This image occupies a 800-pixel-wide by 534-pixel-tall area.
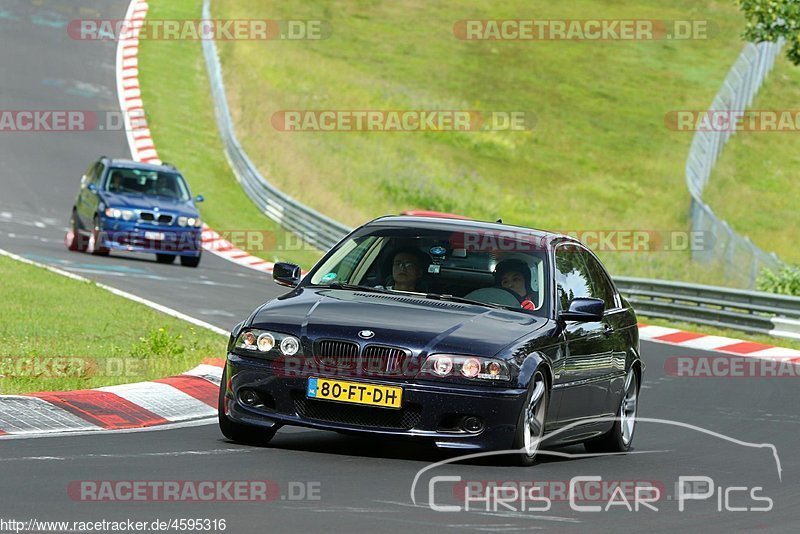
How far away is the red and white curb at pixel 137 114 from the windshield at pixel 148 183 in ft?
7.59

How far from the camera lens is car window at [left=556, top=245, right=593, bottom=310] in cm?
1071

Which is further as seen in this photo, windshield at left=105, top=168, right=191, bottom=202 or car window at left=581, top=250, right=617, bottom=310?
windshield at left=105, top=168, right=191, bottom=202

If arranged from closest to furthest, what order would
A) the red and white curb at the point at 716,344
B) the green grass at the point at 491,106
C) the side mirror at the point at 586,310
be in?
the side mirror at the point at 586,310
the red and white curb at the point at 716,344
the green grass at the point at 491,106

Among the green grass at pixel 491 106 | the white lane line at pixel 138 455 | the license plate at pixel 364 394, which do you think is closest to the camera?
the white lane line at pixel 138 455

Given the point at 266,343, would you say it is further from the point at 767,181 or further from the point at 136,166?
the point at 767,181

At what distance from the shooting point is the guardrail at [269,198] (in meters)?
33.8

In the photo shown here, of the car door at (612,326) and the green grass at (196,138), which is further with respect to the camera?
the green grass at (196,138)

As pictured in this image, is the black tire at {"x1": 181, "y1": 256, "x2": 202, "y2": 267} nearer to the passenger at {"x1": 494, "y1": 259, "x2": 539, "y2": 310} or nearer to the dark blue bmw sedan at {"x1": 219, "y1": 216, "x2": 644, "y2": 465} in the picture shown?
the dark blue bmw sedan at {"x1": 219, "y1": 216, "x2": 644, "y2": 465}

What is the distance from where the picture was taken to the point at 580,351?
1061cm

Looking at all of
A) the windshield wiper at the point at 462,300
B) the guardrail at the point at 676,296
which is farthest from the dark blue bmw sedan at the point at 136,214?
the windshield wiper at the point at 462,300

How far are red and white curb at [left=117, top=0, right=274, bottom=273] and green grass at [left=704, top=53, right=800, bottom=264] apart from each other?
14222mm

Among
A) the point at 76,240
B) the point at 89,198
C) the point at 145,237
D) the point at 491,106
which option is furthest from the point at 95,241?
the point at 491,106

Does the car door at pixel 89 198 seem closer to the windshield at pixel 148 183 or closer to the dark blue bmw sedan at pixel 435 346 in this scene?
the windshield at pixel 148 183

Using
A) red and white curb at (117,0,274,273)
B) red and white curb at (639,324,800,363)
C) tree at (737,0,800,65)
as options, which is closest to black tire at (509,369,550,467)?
red and white curb at (639,324,800,363)
